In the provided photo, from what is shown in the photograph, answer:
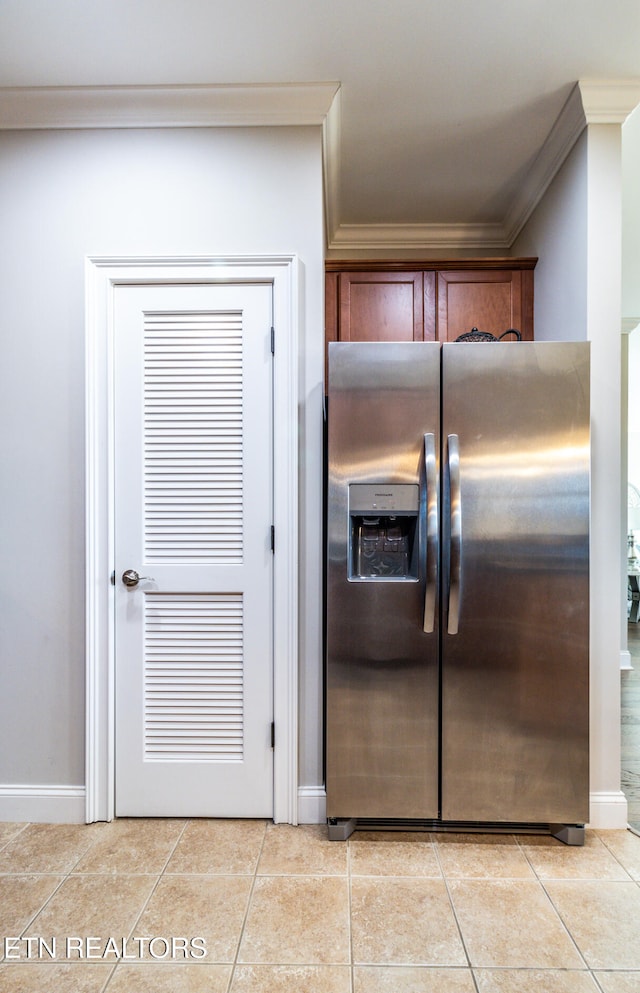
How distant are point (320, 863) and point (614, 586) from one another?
1.46 meters

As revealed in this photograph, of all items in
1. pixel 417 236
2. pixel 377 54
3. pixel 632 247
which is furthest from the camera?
pixel 632 247

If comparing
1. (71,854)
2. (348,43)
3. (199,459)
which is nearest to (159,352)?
(199,459)

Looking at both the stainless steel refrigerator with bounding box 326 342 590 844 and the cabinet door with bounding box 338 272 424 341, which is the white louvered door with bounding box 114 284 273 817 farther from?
the cabinet door with bounding box 338 272 424 341

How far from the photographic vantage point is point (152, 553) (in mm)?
2266

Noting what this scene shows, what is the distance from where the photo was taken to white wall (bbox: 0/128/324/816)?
2.22 m

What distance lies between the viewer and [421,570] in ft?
6.66

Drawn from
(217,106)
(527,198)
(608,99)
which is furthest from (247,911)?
(527,198)

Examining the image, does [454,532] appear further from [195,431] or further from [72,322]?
[72,322]

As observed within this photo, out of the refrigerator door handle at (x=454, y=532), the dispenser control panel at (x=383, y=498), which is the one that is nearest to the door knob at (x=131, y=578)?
the dispenser control panel at (x=383, y=498)

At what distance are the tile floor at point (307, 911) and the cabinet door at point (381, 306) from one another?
214cm

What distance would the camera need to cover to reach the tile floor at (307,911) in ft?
4.86

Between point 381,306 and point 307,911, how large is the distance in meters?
2.42

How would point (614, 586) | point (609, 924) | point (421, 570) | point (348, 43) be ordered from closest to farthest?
1. point (609, 924)
2. point (348, 43)
3. point (421, 570)
4. point (614, 586)

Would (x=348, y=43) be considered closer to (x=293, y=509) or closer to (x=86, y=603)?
(x=293, y=509)
